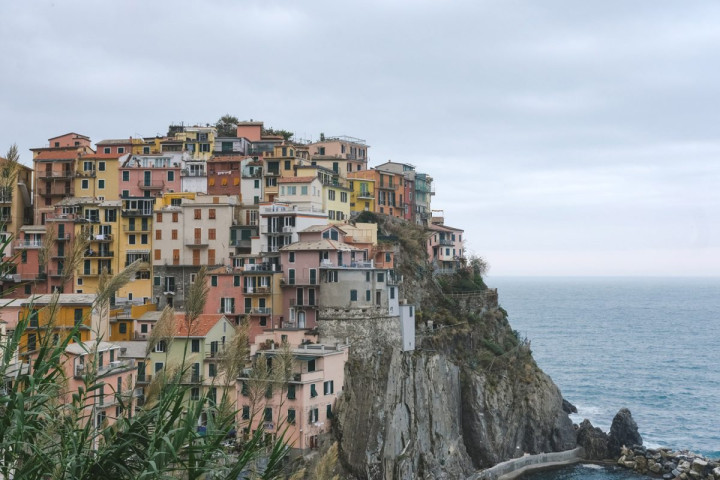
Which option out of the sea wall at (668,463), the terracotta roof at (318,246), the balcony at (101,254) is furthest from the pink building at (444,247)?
the balcony at (101,254)

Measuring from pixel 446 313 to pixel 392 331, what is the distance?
1166 cm

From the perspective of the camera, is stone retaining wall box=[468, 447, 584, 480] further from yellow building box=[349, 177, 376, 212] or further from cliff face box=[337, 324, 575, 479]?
yellow building box=[349, 177, 376, 212]

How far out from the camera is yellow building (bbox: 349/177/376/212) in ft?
257

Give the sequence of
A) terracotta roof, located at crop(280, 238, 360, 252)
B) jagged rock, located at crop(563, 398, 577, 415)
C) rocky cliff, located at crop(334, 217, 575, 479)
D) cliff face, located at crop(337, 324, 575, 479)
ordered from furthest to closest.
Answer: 1. jagged rock, located at crop(563, 398, 577, 415)
2. terracotta roof, located at crop(280, 238, 360, 252)
3. rocky cliff, located at crop(334, 217, 575, 479)
4. cliff face, located at crop(337, 324, 575, 479)

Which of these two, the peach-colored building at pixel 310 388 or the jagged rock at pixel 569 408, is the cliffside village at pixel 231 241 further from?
the jagged rock at pixel 569 408

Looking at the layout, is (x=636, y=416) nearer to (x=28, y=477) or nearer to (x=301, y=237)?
(x=301, y=237)

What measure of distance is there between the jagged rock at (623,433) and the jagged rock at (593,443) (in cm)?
56

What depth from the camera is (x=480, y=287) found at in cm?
7881

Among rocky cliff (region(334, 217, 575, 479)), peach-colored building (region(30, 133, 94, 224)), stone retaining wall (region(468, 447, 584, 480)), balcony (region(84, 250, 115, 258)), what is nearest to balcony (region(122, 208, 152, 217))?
balcony (region(84, 250, 115, 258))

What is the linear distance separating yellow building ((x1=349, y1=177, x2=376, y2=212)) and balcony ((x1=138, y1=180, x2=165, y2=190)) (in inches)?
701

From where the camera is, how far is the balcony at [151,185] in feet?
237

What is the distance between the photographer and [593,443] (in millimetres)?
68938

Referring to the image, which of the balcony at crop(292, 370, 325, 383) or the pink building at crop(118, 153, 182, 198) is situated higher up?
the pink building at crop(118, 153, 182, 198)

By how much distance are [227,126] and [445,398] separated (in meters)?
45.5
